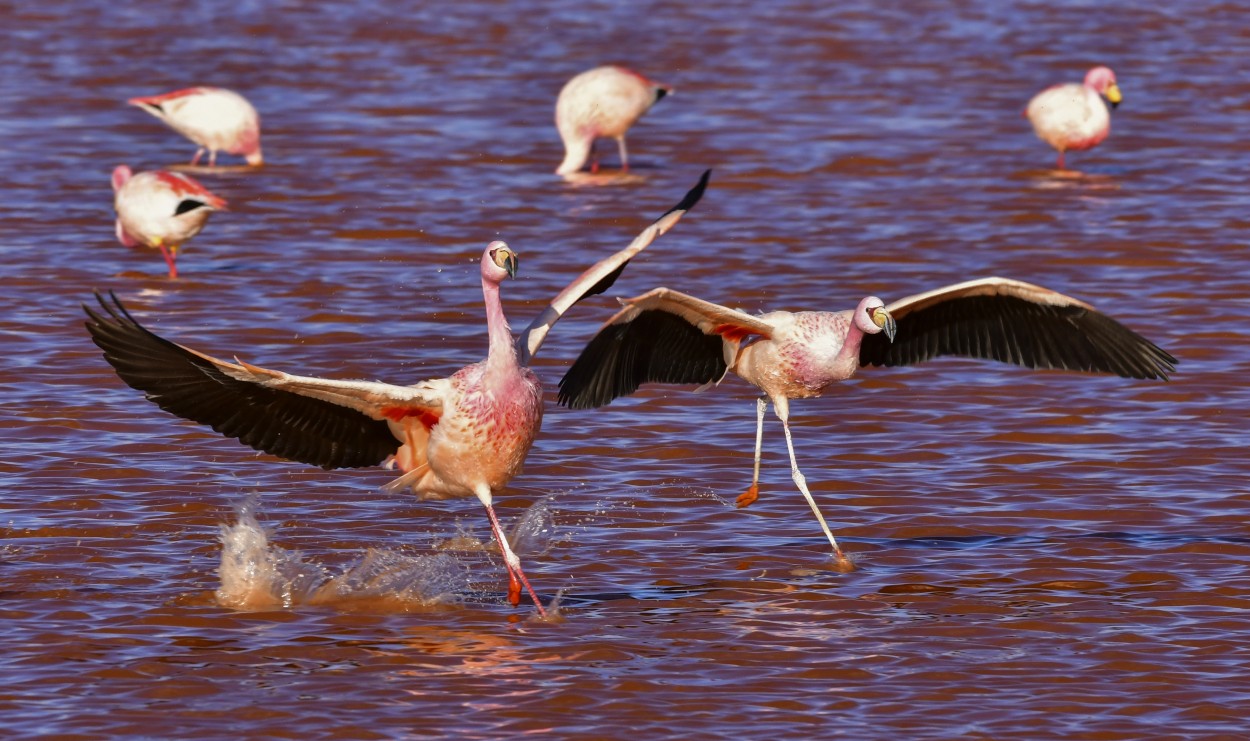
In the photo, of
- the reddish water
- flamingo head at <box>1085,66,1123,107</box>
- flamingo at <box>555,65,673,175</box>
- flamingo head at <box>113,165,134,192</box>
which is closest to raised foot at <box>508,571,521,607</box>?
the reddish water

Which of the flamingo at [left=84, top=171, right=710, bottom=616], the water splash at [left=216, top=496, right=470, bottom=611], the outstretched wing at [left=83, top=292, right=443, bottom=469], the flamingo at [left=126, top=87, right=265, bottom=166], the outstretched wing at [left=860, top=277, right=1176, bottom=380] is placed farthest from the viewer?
the flamingo at [left=126, top=87, right=265, bottom=166]

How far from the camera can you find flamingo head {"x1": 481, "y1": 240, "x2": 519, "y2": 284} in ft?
30.0

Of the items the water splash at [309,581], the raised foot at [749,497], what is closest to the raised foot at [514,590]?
the water splash at [309,581]

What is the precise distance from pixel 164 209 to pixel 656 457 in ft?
16.8

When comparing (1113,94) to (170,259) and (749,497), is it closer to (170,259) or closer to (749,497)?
(170,259)

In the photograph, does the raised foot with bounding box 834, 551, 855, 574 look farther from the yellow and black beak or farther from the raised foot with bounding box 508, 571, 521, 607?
the yellow and black beak

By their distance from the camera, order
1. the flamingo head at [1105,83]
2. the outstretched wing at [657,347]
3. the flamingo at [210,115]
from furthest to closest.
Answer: the flamingo head at [1105,83] → the flamingo at [210,115] → the outstretched wing at [657,347]

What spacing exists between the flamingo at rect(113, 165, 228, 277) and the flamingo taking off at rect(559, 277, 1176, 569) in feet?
19.0

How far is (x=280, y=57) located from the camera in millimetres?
25672

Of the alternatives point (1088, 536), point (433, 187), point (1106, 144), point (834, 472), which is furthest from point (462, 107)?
point (1088, 536)

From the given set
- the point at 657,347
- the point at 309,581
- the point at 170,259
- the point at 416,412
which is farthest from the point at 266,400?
the point at 170,259

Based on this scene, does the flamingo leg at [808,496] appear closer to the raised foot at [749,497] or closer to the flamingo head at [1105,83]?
the raised foot at [749,497]

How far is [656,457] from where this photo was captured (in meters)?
11.5

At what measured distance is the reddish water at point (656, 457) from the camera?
8.18 meters
